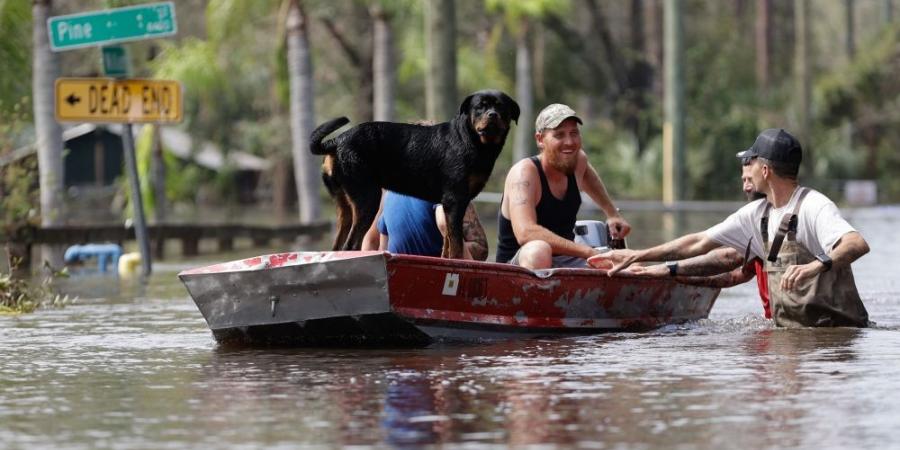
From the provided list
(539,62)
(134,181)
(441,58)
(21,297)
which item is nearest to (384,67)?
(441,58)

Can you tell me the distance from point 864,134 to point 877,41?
122 inches

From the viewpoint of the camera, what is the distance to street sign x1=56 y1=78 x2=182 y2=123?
62.6ft

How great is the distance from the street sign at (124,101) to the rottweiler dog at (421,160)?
731cm

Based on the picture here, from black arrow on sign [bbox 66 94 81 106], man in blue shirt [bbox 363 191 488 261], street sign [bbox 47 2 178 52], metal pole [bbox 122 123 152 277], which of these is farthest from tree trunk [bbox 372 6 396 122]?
man in blue shirt [bbox 363 191 488 261]

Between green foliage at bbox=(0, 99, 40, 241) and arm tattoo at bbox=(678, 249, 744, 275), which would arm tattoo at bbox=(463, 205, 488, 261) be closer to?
arm tattoo at bbox=(678, 249, 744, 275)

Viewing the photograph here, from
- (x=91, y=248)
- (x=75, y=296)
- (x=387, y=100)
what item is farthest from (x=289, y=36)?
(x=75, y=296)

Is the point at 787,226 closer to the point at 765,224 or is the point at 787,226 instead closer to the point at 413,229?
the point at 765,224

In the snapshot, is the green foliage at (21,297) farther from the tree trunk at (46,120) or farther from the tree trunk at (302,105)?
the tree trunk at (302,105)

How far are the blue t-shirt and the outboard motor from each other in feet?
3.54

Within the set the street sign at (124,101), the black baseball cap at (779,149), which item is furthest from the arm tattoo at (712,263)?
the street sign at (124,101)

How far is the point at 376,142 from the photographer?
39.5 feet

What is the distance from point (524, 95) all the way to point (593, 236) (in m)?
35.3

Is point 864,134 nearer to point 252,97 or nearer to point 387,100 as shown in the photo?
point 252,97

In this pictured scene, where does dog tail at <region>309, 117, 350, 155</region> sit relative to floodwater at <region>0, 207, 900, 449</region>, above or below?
above
